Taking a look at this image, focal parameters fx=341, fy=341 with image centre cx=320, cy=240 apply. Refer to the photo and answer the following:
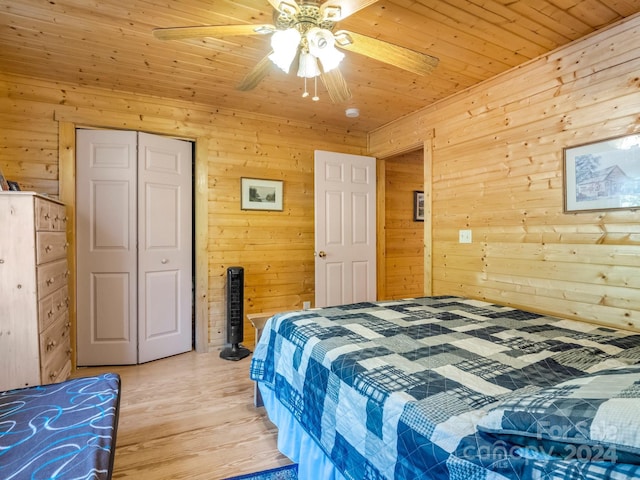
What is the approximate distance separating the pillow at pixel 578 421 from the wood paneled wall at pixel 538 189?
5.24 feet

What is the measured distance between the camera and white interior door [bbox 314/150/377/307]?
12.4 ft

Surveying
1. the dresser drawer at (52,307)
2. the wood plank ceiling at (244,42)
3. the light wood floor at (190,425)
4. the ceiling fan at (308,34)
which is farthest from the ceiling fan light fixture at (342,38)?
the dresser drawer at (52,307)

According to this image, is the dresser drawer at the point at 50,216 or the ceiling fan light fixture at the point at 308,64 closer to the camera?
the ceiling fan light fixture at the point at 308,64

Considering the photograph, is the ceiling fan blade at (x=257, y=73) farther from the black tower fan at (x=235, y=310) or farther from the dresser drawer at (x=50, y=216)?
the black tower fan at (x=235, y=310)

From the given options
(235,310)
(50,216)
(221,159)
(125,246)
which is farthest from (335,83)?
(125,246)

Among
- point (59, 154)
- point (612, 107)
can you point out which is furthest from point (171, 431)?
point (612, 107)

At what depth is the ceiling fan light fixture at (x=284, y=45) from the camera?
1549mm

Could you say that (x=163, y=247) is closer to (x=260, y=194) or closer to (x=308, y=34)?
(x=260, y=194)

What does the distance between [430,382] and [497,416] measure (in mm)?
322

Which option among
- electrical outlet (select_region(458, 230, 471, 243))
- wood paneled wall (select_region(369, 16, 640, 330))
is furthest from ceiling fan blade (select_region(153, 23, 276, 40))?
electrical outlet (select_region(458, 230, 471, 243))

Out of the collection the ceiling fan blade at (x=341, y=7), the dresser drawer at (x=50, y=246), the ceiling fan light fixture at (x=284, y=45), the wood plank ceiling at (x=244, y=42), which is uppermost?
the wood plank ceiling at (x=244, y=42)

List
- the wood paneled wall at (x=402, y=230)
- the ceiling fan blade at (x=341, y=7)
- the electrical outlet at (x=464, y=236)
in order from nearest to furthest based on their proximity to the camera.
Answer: the ceiling fan blade at (x=341, y=7)
the electrical outlet at (x=464, y=236)
the wood paneled wall at (x=402, y=230)

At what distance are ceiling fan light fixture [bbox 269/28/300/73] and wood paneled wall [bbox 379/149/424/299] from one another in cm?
298

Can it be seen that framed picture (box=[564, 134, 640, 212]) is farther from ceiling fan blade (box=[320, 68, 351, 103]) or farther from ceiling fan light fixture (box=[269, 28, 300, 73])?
ceiling fan light fixture (box=[269, 28, 300, 73])
